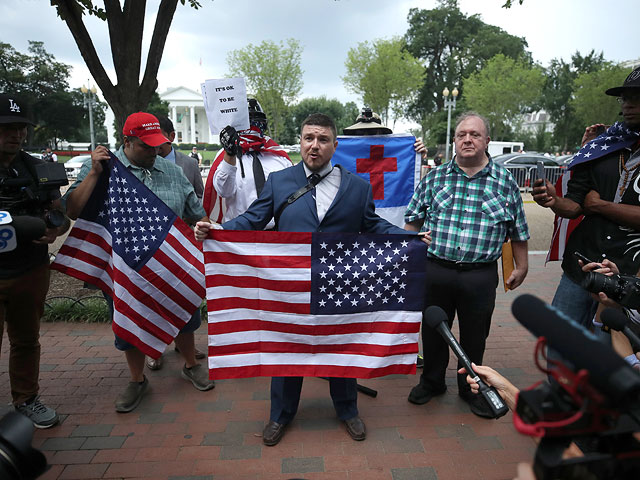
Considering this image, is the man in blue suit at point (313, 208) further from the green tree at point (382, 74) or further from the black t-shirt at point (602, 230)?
the green tree at point (382, 74)

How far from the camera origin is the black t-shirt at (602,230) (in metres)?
2.82

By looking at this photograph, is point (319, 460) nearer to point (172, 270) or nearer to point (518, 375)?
point (172, 270)

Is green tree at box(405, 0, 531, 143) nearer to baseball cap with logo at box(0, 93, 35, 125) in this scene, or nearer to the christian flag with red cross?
the christian flag with red cross

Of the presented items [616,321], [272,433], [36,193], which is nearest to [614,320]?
[616,321]

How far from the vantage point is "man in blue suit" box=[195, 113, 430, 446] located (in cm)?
301

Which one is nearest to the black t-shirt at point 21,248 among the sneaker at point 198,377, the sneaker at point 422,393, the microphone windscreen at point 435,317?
the sneaker at point 198,377

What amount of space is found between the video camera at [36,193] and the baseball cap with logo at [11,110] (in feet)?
1.04

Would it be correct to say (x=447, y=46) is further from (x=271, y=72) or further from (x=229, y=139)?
(x=229, y=139)

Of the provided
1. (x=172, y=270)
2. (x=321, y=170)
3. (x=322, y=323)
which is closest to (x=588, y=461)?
(x=322, y=323)

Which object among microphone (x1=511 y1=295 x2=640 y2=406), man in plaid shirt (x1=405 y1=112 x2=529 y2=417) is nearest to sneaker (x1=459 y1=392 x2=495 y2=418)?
man in plaid shirt (x1=405 y1=112 x2=529 y2=417)

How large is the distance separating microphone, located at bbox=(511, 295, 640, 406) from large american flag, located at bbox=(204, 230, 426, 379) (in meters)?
1.98

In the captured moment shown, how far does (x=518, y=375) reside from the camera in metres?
4.13

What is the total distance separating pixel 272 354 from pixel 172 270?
3.73 ft

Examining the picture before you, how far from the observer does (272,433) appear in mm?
3100
